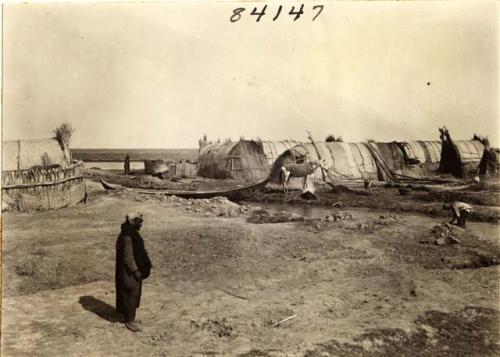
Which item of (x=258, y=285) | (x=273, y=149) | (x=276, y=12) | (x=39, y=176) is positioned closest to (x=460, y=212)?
(x=258, y=285)

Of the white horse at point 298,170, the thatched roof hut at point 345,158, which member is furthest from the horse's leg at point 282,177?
the thatched roof hut at point 345,158

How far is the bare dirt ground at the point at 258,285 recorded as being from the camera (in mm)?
4211

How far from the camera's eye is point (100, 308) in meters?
4.68

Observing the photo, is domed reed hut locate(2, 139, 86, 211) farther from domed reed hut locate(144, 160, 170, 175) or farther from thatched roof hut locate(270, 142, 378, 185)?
domed reed hut locate(144, 160, 170, 175)

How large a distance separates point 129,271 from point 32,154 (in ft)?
11.5

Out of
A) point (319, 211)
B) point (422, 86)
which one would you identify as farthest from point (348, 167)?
point (422, 86)

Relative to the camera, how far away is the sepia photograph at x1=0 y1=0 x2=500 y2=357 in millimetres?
4434

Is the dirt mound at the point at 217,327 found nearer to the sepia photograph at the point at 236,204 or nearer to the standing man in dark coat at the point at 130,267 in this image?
the sepia photograph at the point at 236,204

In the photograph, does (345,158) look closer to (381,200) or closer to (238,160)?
(238,160)

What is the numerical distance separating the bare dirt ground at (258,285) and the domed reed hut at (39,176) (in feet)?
0.88

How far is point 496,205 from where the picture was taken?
21.0 ft

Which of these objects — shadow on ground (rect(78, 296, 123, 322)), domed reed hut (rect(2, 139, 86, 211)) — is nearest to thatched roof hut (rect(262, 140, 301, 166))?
domed reed hut (rect(2, 139, 86, 211))

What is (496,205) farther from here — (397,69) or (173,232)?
(173,232)

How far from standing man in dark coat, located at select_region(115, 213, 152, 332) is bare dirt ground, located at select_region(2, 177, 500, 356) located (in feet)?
0.76
